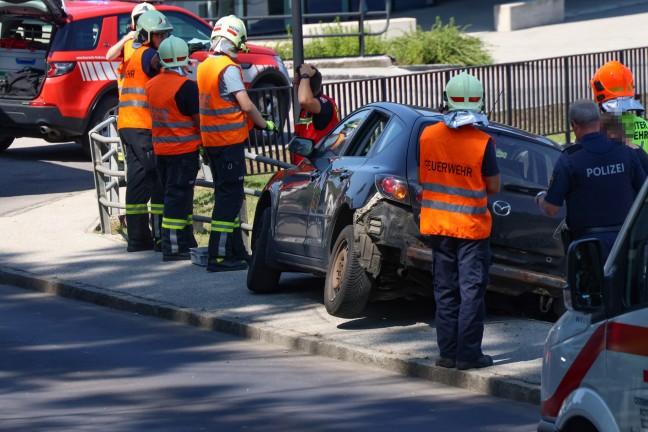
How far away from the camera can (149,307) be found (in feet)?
35.7

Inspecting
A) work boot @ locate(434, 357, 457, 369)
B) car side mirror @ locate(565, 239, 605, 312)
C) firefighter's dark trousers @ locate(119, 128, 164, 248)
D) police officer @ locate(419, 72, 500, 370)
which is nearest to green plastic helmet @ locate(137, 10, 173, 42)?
firefighter's dark trousers @ locate(119, 128, 164, 248)

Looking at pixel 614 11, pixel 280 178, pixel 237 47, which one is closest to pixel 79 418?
pixel 280 178

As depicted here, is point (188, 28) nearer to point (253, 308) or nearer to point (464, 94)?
point (253, 308)

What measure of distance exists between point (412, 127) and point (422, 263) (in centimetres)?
110

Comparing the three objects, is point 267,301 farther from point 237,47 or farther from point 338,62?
point 338,62

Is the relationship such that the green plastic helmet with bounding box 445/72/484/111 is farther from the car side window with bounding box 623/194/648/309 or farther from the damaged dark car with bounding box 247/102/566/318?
the car side window with bounding box 623/194/648/309

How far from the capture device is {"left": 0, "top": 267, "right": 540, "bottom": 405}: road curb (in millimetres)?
8062

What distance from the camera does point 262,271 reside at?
1120 centimetres

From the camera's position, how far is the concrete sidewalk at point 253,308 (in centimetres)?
860

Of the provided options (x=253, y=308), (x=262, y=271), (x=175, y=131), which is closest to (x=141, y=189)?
(x=175, y=131)

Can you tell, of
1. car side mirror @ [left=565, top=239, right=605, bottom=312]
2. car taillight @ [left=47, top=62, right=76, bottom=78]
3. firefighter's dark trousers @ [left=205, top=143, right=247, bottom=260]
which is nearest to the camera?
car side mirror @ [left=565, top=239, right=605, bottom=312]

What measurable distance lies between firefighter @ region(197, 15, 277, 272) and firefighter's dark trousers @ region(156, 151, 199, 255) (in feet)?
1.33

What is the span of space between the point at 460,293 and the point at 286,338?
5.52 feet

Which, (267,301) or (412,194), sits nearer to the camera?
(412,194)
